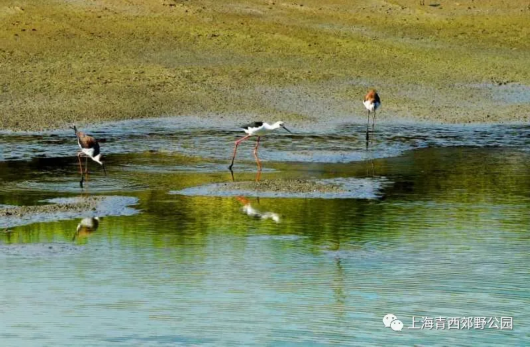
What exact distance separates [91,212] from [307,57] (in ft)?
44.1

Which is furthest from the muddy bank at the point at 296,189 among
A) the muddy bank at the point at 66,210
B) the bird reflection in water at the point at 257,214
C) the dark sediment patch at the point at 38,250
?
the dark sediment patch at the point at 38,250

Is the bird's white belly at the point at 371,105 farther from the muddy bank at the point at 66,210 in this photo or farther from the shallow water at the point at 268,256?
the muddy bank at the point at 66,210

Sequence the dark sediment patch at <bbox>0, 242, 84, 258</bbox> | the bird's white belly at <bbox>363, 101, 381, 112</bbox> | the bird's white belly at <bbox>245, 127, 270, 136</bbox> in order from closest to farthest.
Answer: the dark sediment patch at <bbox>0, 242, 84, 258</bbox>, the bird's white belly at <bbox>245, 127, 270, 136</bbox>, the bird's white belly at <bbox>363, 101, 381, 112</bbox>

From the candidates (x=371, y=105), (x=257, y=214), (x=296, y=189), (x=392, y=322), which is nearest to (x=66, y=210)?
(x=257, y=214)

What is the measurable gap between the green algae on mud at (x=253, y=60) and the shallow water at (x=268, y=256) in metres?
4.48

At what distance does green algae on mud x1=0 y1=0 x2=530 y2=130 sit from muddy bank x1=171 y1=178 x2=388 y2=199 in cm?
641

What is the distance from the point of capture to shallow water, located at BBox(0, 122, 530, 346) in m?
10.7

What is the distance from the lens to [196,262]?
12.9 meters

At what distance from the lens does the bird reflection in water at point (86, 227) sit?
1424cm

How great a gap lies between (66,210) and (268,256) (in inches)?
133

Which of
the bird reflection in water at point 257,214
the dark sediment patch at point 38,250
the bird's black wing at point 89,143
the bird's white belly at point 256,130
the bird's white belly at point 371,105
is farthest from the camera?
the bird's white belly at point 371,105

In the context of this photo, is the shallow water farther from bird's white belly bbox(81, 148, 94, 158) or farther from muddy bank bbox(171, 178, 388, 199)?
bird's white belly bbox(81, 148, 94, 158)

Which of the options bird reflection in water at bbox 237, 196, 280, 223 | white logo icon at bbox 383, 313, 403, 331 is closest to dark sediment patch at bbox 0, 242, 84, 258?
bird reflection in water at bbox 237, 196, 280, 223

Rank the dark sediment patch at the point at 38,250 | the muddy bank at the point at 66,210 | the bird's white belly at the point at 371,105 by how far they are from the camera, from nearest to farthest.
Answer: the dark sediment patch at the point at 38,250, the muddy bank at the point at 66,210, the bird's white belly at the point at 371,105
